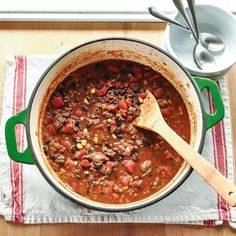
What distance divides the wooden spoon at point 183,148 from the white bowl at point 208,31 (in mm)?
174

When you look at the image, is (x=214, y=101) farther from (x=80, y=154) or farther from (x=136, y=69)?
(x=80, y=154)

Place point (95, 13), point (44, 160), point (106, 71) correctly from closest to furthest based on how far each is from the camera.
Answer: point (44, 160) → point (106, 71) → point (95, 13)

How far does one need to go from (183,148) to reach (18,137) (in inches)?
18.5

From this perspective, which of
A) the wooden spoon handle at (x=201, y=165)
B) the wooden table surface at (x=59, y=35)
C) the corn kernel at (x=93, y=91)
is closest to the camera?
the wooden spoon handle at (x=201, y=165)

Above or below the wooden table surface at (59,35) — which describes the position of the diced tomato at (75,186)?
below

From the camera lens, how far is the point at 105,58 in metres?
1.64

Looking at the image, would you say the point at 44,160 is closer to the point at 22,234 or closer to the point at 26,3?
the point at 22,234

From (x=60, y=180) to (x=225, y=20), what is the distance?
0.63m

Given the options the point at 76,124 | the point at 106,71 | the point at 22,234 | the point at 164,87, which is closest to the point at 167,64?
the point at 164,87

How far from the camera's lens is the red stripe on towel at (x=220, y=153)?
5.38ft

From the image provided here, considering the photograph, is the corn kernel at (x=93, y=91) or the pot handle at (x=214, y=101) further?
the corn kernel at (x=93, y=91)

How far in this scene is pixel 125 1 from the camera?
1.78 m

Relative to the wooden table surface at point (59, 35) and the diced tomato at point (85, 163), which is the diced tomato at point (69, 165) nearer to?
the diced tomato at point (85, 163)

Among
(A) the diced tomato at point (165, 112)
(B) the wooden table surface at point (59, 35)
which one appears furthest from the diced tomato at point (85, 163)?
(B) the wooden table surface at point (59, 35)
